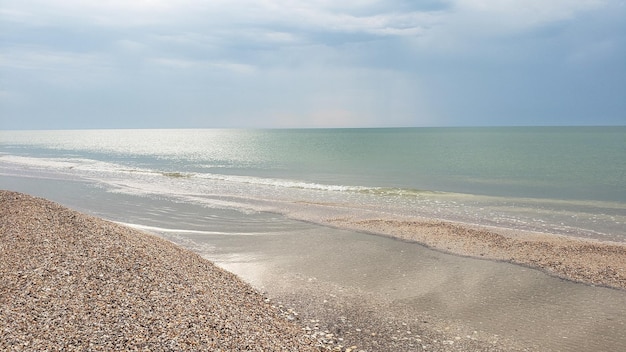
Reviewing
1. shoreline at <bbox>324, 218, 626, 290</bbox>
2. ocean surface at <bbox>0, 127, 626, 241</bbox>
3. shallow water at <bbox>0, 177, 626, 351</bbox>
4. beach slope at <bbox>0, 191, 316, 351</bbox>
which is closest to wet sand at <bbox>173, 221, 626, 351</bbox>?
shallow water at <bbox>0, 177, 626, 351</bbox>

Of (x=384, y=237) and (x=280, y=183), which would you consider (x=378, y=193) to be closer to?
(x=280, y=183)

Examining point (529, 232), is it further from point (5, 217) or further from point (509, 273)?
point (5, 217)

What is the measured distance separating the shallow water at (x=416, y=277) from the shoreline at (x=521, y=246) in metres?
0.81

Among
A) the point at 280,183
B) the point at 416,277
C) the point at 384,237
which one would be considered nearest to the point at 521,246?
the point at 384,237

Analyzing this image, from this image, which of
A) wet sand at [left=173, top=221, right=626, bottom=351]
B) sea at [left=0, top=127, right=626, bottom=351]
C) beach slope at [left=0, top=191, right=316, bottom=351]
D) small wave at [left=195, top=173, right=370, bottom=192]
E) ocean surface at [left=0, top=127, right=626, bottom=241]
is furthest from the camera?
small wave at [left=195, top=173, right=370, bottom=192]

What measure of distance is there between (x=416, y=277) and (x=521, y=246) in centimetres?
614

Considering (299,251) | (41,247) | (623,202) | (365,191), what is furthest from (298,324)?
(623,202)

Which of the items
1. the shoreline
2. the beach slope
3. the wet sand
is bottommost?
the wet sand

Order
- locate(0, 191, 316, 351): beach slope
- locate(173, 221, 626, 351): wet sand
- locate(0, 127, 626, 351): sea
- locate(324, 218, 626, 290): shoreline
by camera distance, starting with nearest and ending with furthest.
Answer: locate(0, 191, 316, 351): beach slope → locate(173, 221, 626, 351): wet sand → locate(0, 127, 626, 351): sea → locate(324, 218, 626, 290): shoreline

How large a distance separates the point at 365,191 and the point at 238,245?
18750 millimetres

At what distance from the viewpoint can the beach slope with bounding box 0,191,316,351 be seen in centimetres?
720

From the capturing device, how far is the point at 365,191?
1319 inches

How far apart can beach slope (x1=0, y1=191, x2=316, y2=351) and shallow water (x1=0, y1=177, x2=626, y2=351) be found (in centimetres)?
217

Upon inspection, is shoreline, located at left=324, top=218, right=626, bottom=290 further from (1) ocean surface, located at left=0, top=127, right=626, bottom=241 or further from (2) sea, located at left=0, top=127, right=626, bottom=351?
(1) ocean surface, located at left=0, top=127, right=626, bottom=241
